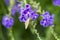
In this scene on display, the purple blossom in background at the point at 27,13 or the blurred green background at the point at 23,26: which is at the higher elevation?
the purple blossom in background at the point at 27,13

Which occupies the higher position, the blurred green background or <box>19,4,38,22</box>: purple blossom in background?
<box>19,4,38,22</box>: purple blossom in background

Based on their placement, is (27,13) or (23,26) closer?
(27,13)

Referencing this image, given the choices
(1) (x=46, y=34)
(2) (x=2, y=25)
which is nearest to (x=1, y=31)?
(2) (x=2, y=25)

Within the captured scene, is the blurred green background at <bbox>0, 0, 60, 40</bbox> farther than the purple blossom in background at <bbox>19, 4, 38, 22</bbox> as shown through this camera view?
Yes

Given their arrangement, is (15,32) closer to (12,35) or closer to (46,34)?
(12,35)

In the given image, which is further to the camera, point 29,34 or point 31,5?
point 29,34

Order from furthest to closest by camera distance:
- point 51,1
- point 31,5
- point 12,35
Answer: point 51,1, point 12,35, point 31,5

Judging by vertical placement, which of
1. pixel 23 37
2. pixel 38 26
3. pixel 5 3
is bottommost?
pixel 23 37

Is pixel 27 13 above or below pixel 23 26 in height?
above

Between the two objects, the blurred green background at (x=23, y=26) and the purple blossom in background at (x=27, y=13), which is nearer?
the purple blossom in background at (x=27, y=13)

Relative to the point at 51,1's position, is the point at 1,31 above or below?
below

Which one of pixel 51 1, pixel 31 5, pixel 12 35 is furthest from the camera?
pixel 51 1
